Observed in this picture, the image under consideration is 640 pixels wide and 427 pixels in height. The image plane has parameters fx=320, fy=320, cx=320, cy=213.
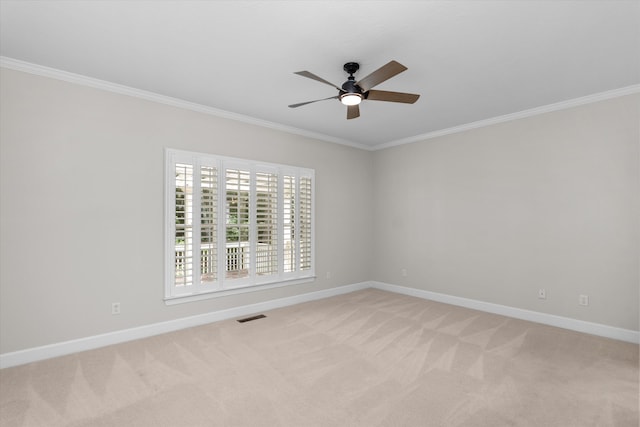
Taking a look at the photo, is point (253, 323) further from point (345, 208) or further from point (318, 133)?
point (318, 133)

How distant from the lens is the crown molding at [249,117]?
9.84 ft

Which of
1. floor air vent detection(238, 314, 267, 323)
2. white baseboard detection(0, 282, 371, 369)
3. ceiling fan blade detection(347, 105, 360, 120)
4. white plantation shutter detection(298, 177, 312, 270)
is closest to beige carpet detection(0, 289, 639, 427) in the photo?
white baseboard detection(0, 282, 371, 369)

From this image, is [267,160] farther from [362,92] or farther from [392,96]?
[392,96]

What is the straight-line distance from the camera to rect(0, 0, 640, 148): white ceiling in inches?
86.0

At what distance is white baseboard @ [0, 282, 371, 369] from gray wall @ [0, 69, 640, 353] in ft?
0.21

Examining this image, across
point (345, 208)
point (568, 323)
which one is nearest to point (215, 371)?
point (345, 208)

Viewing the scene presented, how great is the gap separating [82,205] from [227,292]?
6.21 feet

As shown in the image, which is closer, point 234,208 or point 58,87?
point 58,87

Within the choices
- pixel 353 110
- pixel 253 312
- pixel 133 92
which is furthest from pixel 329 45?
pixel 253 312

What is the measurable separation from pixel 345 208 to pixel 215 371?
3554 millimetres

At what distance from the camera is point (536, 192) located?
13.4 feet

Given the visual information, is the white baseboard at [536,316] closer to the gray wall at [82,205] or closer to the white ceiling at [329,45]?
the white ceiling at [329,45]

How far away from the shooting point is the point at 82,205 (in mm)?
3207

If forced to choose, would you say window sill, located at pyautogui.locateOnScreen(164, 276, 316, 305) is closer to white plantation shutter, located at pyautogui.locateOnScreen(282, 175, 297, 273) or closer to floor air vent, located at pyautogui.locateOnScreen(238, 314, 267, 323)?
white plantation shutter, located at pyautogui.locateOnScreen(282, 175, 297, 273)
